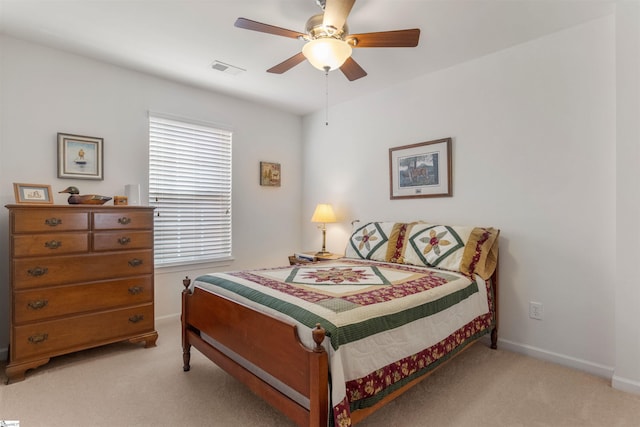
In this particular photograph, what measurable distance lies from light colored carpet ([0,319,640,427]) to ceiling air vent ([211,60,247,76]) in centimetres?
256

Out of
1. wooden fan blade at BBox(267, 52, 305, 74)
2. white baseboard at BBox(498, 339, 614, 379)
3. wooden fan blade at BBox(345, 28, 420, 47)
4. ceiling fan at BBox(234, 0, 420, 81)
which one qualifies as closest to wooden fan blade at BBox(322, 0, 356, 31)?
ceiling fan at BBox(234, 0, 420, 81)

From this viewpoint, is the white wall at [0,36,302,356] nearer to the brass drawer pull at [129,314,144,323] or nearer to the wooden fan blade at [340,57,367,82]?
the brass drawer pull at [129,314,144,323]

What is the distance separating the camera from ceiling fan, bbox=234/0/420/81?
1773 mm

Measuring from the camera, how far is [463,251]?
2.61 metres

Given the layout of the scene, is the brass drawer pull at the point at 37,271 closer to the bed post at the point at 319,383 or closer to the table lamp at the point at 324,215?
the bed post at the point at 319,383

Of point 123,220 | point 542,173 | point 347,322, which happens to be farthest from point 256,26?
point 542,173

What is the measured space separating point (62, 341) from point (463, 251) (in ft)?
10.1

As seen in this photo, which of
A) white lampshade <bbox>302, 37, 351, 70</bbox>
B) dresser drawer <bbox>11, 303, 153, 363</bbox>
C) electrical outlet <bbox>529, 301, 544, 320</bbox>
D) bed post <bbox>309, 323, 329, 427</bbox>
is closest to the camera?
bed post <bbox>309, 323, 329, 427</bbox>

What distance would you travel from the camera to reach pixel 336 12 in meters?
1.73

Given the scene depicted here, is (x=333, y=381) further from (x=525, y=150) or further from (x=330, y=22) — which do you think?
(x=525, y=150)

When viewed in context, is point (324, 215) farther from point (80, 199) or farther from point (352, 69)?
point (80, 199)

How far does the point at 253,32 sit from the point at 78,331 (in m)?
2.61

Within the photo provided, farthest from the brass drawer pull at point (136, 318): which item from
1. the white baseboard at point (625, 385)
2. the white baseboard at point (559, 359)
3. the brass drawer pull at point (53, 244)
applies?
the white baseboard at point (625, 385)

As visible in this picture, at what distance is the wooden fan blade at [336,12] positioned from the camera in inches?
65.9
